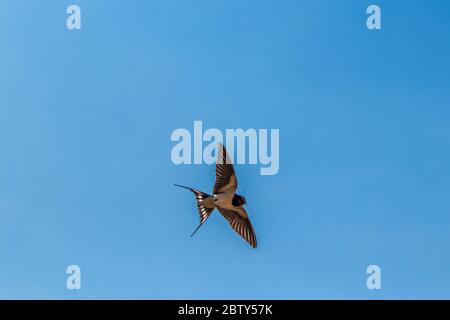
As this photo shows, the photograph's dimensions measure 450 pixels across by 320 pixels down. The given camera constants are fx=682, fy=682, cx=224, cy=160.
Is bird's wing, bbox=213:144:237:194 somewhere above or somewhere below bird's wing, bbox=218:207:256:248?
above

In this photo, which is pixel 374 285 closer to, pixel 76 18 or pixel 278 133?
pixel 278 133

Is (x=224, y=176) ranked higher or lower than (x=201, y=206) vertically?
higher

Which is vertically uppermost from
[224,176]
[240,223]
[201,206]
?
[224,176]

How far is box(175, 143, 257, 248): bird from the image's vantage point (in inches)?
189

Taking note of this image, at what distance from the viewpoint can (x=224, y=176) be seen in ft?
15.8

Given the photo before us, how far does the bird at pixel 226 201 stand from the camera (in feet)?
15.8

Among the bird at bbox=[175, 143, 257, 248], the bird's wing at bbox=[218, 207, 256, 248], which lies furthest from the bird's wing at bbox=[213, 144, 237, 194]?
the bird's wing at bbox=[218, 207, 256, 248]

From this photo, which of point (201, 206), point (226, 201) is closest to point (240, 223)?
point (226, 201)

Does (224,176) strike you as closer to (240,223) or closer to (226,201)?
(226,201)

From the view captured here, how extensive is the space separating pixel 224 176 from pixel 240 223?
1.21 ft

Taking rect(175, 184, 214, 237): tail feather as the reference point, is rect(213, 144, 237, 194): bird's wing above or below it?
above

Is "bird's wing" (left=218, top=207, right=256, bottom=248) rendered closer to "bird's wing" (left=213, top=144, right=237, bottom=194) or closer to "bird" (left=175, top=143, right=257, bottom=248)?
"bird" (left=175, top=143, right=257, bottom=248)

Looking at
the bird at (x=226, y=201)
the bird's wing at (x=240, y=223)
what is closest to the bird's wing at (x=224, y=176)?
the bird at (x=226, y=201)

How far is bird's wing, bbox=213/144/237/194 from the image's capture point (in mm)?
4805
